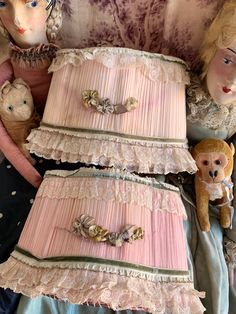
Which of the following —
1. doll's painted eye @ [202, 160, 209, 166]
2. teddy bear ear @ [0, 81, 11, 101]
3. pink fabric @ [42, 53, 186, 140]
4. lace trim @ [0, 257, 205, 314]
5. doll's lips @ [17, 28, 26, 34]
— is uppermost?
doll's lips @ [17, 28, 26, 34]

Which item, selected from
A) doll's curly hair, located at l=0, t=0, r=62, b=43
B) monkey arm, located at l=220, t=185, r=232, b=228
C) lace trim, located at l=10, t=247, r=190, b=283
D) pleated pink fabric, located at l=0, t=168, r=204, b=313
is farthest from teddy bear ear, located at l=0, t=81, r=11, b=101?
monkey arm, located at l=220, t=185, r=232, b=228

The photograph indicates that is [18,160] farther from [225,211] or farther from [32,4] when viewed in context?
[225,211]

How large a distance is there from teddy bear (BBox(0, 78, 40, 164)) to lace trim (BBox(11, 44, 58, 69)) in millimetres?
40

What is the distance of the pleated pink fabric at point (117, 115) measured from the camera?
79 cm

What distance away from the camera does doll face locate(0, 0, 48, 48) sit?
0.83 m

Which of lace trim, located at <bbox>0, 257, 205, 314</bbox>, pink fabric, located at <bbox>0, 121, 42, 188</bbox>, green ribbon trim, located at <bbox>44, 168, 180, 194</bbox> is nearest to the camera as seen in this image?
lace trim, located at <bbox>0, 257, 205, 314</bbox>

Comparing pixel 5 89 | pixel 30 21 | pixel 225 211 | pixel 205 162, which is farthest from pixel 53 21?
pixel 225 211

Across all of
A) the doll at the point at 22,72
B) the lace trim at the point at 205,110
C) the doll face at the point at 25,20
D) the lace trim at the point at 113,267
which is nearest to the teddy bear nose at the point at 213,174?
the lace trim at the point at 205,110

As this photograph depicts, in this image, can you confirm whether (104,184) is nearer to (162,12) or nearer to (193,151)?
(193,151)

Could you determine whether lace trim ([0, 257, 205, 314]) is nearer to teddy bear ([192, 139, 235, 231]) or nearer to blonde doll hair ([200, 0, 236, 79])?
teddy bear ([192, 139, 235, 231])

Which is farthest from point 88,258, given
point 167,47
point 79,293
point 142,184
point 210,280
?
point 167,47

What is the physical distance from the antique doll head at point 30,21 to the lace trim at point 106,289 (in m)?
0.46

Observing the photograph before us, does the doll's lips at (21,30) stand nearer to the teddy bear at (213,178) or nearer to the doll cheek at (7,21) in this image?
the doll cheek at (7,21)

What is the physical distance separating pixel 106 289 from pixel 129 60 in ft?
1.35
